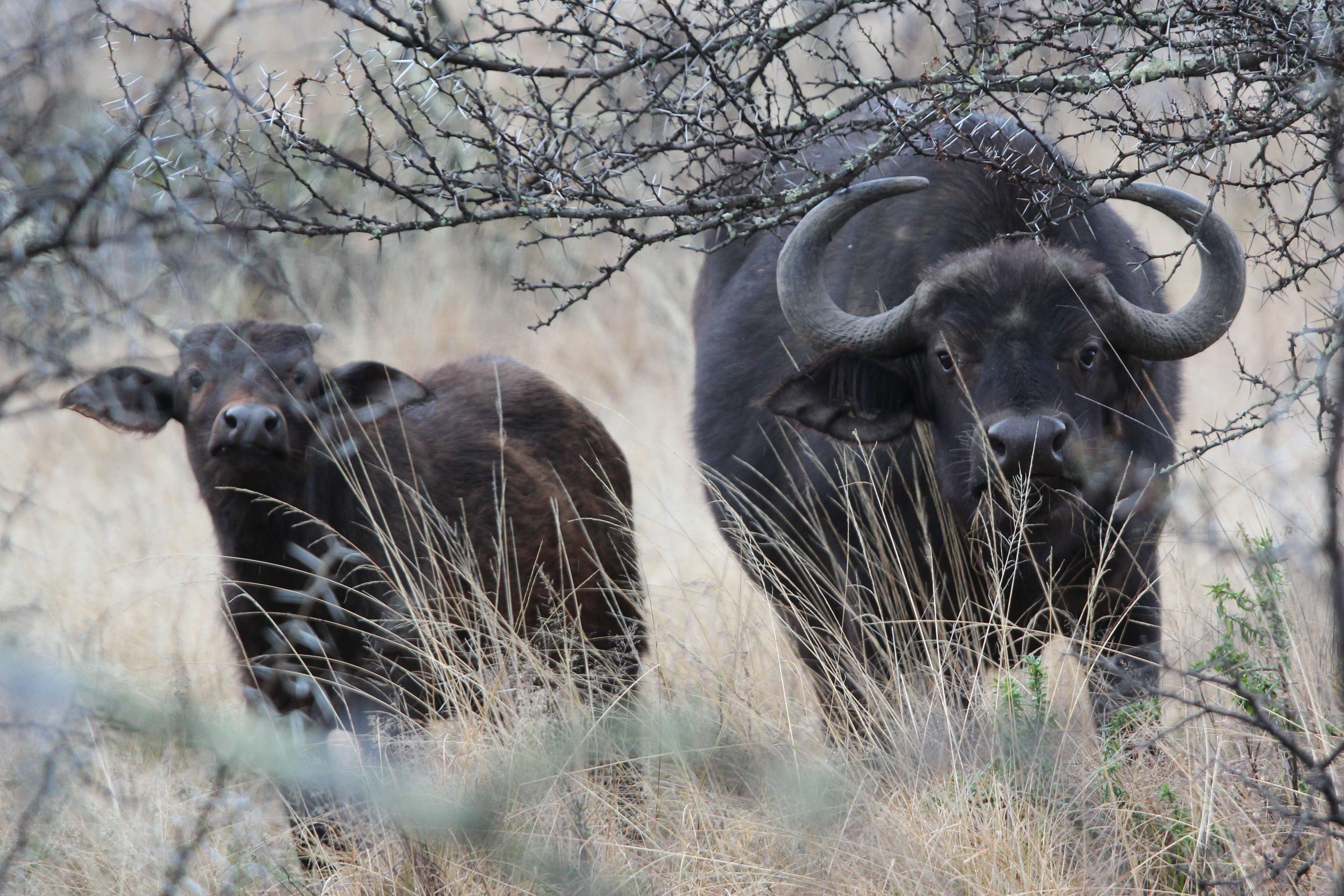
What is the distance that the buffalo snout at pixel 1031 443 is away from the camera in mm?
3852

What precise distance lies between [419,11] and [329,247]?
9.34 metres

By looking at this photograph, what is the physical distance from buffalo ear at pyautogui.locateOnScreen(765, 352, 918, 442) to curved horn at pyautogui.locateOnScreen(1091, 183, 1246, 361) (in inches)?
28.9

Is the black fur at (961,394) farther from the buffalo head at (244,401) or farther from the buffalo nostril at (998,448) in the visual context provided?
the buffalo head at (244,401)

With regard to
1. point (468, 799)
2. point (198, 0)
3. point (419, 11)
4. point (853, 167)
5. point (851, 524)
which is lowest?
point (468, 799)

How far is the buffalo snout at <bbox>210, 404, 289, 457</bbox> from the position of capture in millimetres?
4062

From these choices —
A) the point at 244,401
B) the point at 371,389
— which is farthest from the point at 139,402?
the point at 371,389

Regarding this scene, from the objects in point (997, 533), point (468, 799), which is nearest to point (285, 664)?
point (468, 799)

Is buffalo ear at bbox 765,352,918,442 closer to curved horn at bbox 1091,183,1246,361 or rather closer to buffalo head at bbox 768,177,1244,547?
buffalo head at bbox 768,177,1244,547

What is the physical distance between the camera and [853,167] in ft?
12.2

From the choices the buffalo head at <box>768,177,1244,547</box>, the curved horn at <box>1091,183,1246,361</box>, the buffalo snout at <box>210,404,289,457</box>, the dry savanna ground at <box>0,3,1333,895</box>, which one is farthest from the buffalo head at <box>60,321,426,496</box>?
the curved horn at <box>1091,183,1246,361</box>

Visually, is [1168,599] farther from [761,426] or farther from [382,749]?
[382,749]

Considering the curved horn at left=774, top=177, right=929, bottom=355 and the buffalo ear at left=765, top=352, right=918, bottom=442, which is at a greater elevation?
the curved horn at left=774, top=177, right=929, bottom=355

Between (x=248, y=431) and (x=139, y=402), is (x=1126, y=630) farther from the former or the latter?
(x=139, y=402)

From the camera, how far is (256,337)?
4508 mm
